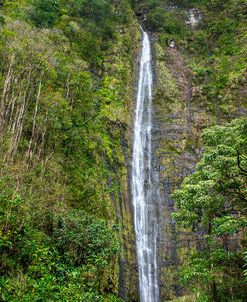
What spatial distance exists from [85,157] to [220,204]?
7.88 m

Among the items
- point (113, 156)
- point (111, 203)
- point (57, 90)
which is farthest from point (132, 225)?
point (57, 90)

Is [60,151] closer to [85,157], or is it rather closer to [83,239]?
[85,157]

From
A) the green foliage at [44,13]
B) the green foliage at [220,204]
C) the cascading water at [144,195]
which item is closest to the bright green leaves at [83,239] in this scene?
the green foliage at [220,204]

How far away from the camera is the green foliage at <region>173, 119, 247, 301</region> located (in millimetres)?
10266

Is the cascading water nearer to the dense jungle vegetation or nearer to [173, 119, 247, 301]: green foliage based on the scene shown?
the dense jungle vegetation

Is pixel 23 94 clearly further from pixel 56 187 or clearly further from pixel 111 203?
pixel 111 203

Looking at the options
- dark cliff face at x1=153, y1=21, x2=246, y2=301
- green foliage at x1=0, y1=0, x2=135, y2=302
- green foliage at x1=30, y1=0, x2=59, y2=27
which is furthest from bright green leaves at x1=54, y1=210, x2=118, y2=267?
green foliage at x1=30, y1=0, x2=59, y2=27

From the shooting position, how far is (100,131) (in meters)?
20.2

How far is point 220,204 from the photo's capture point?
1108 centimetres

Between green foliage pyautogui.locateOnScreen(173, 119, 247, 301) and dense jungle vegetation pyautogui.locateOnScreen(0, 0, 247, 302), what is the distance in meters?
0.04

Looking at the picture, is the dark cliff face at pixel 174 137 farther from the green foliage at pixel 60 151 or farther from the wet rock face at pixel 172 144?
the green foliage at pixel 60 151

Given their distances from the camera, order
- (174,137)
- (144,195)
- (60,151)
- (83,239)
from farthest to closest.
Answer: (174,137) < (144,195) < (60,151) < (83,239)

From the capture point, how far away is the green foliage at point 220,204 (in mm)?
10266

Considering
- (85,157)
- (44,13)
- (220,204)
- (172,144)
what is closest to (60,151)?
(85,157)
